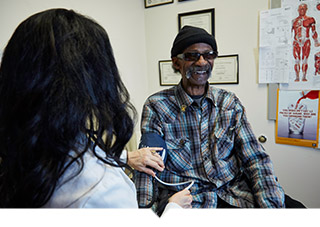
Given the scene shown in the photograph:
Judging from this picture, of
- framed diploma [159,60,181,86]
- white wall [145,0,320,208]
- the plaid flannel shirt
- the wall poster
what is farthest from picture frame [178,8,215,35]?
the plaid flannel shirt

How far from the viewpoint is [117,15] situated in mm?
2057

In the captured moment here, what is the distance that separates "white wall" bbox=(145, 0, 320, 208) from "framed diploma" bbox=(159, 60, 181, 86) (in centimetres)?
47

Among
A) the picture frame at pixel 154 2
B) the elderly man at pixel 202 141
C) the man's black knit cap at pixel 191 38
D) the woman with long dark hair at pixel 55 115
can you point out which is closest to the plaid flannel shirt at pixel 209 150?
the elderly man at pixel 202 141

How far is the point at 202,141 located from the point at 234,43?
1.09 m

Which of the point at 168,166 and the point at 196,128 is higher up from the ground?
the point at 196,128

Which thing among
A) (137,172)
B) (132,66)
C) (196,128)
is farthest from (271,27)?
(137,172)

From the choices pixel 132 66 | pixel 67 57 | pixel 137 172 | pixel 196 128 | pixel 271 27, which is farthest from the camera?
pixel 132 66

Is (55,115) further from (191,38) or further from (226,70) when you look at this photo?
(226,70)

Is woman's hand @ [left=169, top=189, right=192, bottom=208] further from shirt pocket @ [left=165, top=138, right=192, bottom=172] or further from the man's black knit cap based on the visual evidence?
the man's black knit cap

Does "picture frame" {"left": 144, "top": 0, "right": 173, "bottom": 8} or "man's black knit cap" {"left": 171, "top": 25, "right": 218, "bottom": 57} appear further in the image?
"picture frame" {"left": 144, "top": 0, "right": 173, "bottom": 8}

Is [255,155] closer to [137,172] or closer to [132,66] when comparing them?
[137,172]

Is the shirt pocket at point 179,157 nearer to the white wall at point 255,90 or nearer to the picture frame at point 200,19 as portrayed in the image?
the white wall at point 255,90

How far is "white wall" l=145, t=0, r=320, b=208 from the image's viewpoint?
1822mm

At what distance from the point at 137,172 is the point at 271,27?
1.50 metres
